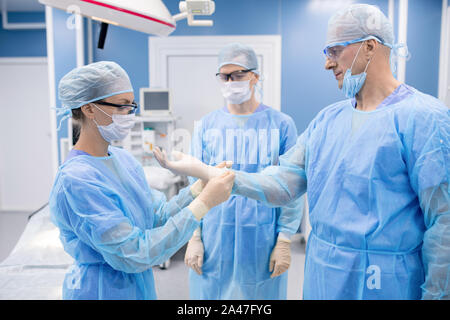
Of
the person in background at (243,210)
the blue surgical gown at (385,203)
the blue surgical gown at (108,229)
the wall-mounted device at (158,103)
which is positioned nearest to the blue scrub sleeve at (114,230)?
the blue surgical gown at (108,229)

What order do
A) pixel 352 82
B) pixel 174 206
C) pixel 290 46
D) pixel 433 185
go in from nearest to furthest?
pixel 433 185
pixel 352 82
pixel 174 206
pixel 290 46

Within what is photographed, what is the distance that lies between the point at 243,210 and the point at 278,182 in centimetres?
34

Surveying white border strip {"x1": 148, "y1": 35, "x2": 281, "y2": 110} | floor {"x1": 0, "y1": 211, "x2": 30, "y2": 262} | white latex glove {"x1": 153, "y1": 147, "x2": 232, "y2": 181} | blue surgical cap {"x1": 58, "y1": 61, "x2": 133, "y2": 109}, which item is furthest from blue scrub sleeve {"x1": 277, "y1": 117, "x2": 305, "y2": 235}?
floor {"x1": 0, "y1": 211, "x2": 30, "y2": 262}

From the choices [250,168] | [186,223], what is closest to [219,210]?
[250,168]

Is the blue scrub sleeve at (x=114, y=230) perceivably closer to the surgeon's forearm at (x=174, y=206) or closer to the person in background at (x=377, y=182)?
the surgeon's forearm at (x=174, y=206)

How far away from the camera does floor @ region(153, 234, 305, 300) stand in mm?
1481

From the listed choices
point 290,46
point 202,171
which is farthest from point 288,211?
point 290,46

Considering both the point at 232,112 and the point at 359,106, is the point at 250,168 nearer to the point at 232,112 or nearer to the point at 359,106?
the point at 232,112

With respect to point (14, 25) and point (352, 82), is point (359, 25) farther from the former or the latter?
point (14, 25)

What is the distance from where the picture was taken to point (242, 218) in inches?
50.0

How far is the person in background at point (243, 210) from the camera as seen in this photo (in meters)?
1.24

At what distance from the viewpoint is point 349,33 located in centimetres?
78

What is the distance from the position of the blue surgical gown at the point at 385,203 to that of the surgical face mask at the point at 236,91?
45 centimetres

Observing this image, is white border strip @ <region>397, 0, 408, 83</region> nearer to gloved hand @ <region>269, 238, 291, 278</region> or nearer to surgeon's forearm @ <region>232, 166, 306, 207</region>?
A: surgeon's forearm @ <region>232, 166, 306, 207</region>
